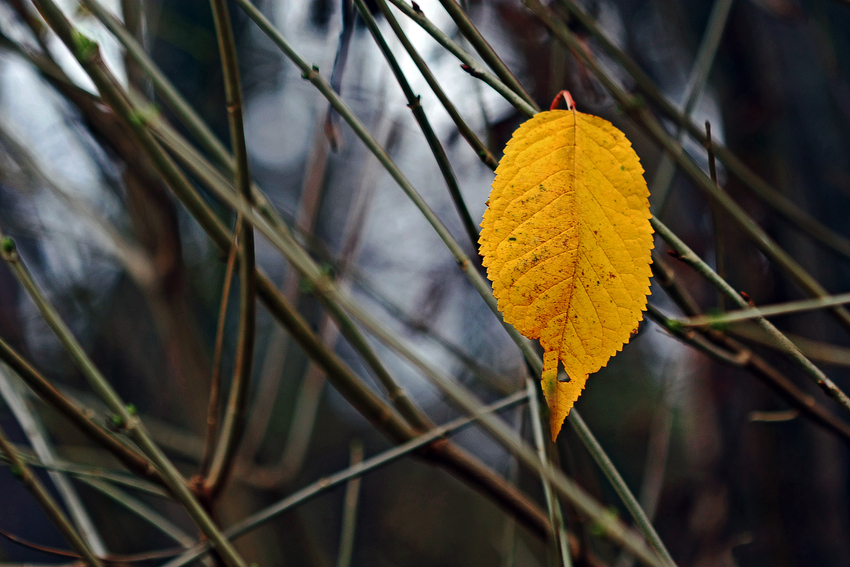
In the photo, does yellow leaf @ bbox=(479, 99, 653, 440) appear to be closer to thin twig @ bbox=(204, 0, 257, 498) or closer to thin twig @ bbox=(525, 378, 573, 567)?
thin twig @ bbox=(525, 378, 573, 567)

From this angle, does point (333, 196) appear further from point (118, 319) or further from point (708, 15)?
point (708, 15)

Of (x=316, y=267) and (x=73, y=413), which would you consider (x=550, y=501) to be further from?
(x=73, y=413)

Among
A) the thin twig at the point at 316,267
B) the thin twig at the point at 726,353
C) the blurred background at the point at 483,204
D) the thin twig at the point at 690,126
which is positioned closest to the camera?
the thin twig at the point at 316,267

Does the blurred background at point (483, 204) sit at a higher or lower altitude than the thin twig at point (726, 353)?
higher

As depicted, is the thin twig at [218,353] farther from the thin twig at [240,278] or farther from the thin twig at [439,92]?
the thin twig at [439,92]

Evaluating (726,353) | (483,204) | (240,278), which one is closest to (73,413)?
(240,278)

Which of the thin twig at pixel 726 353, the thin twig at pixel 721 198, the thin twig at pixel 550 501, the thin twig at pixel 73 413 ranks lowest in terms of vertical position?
the thin twig at pixel 550 501

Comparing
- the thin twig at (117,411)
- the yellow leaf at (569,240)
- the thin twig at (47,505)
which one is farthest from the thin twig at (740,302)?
the thin twig at (47,505)

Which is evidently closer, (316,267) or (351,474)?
(316,267)

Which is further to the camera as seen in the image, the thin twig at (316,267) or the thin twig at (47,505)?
the thin twig at (47,505)
